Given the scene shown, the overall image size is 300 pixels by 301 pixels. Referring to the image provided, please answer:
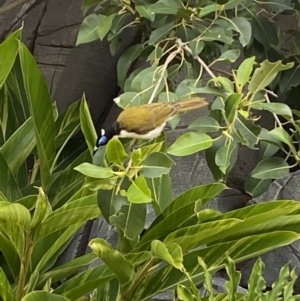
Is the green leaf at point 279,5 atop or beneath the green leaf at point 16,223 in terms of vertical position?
atop

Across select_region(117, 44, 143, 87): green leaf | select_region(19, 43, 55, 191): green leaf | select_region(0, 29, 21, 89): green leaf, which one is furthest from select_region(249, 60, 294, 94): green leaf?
select_region(0, 29, 21, 89): green leaf

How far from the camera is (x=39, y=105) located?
130cm

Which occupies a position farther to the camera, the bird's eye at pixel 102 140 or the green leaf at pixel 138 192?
the bird's eye at pixel 102 140

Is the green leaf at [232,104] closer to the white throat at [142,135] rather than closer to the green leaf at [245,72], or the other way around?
the green leaf at [245,72]

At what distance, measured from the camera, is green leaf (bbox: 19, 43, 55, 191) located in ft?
4.11

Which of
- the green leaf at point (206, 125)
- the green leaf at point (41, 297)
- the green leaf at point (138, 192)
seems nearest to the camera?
the green leaf at point (138, 192)

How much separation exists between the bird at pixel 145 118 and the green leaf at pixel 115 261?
0.56ft

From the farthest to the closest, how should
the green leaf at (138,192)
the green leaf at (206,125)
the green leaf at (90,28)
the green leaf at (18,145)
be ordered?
the green leaf at (18,145) < the green leaf at (90,28) < the green leaf at (206,125) < the green leaf at (138,192)

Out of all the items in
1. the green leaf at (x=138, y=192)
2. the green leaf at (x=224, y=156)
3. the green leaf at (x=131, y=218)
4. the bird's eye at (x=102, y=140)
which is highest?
the green leaf at (x=138, y=192)

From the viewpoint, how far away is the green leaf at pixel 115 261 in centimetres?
97

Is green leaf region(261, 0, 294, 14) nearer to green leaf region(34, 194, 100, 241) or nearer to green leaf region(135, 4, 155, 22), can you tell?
green leaf region(135, 4, 155, 22)

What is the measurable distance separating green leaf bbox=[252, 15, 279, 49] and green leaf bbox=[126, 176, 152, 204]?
701mm

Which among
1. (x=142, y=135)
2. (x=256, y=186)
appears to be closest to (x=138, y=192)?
(x=142, y=135)

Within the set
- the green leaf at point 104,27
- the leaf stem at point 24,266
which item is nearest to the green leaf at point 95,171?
the leaf stem at point 24,266
